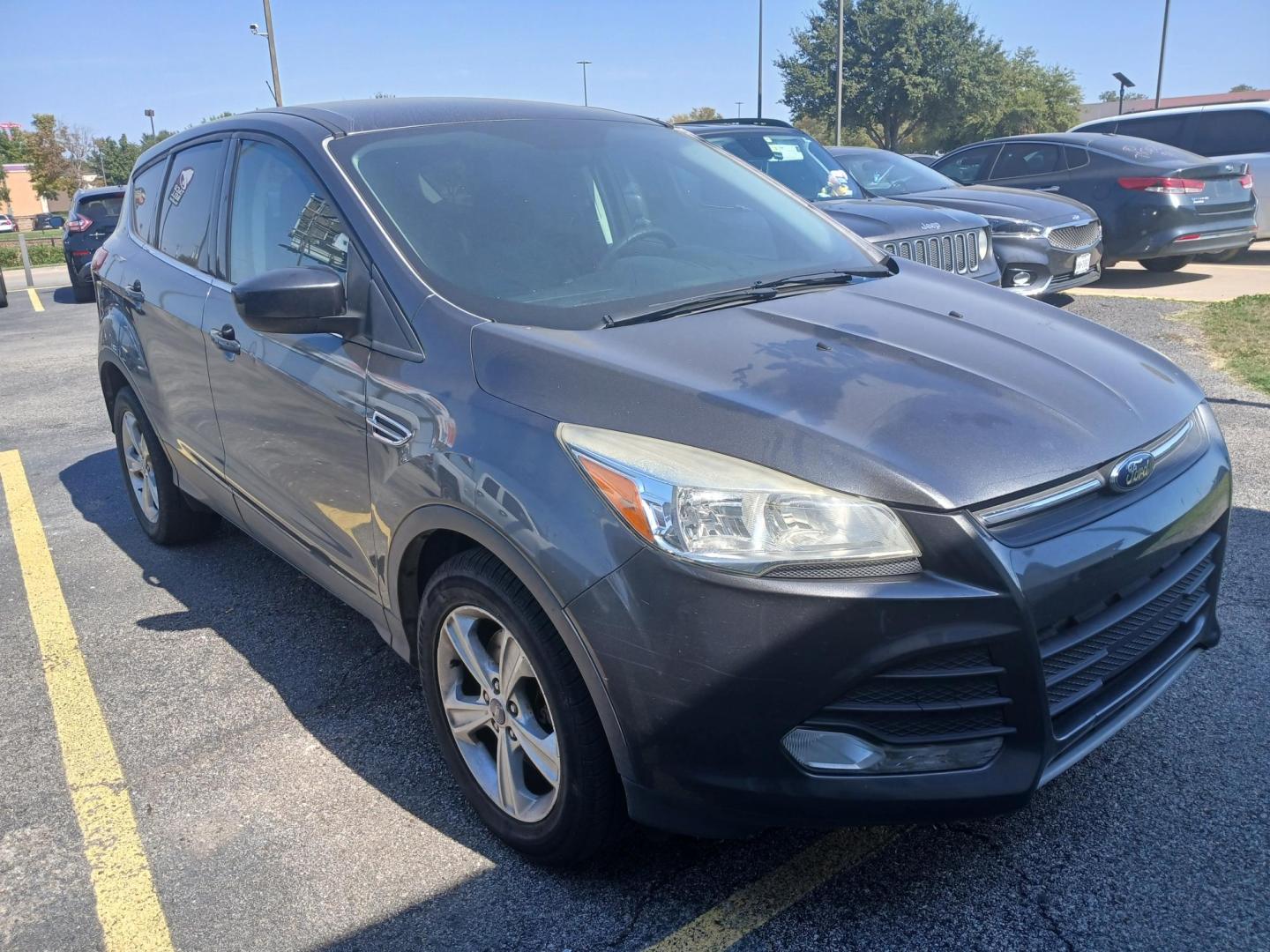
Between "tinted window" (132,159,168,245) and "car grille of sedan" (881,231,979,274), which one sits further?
"car grille of sedan" (881,231,979,274)

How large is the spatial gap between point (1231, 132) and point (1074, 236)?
5.67m

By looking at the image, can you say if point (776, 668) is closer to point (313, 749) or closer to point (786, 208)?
point (313, 749)

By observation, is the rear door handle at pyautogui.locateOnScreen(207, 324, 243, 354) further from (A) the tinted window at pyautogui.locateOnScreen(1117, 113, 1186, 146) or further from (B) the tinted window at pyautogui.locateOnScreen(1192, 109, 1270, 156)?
(B) the tinted window at pyautogui.locateOnScreen(1192, 109, 1270, 156)

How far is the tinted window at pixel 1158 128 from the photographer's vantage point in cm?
1251

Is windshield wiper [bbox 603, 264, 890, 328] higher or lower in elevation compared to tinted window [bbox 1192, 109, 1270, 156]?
lower

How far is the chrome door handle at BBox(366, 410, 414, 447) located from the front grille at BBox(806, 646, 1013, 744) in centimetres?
119

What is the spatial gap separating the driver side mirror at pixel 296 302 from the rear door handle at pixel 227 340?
676 millimetres

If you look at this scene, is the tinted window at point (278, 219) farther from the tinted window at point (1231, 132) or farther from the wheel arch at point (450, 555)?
the tinted window at point (1231, 132)

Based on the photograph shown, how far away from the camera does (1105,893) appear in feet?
7.50

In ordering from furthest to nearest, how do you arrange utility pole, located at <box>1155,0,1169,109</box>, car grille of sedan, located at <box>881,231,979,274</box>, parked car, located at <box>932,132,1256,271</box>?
utility pole, located at <box>1155,0,1169,109</box>
parked car, located at <box>932,132,1256,271</box>
car grille of sedan, located at <box>881,231,979,274</box>

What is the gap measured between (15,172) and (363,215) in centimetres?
9468

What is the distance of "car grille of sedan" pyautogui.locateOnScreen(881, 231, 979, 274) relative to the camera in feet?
21.3

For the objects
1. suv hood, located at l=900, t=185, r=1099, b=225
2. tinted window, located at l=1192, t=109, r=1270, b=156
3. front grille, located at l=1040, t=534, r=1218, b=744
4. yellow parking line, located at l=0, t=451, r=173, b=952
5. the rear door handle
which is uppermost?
tinted window, located at l=1192, t=109, r=1270, b=156

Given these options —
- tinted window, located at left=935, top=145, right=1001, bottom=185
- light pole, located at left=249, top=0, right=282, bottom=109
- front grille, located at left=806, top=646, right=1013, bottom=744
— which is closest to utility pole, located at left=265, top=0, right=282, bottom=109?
light pole, located at left=249, top=0, right=282, bottom=109
